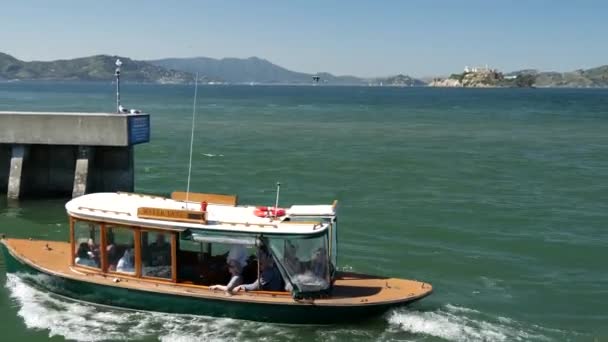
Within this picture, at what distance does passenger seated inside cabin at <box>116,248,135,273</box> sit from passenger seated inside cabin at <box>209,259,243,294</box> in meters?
1.75

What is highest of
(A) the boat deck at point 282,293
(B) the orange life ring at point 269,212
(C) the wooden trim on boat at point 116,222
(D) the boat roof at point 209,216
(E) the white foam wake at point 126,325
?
(B) the orange life ring at point 269,212

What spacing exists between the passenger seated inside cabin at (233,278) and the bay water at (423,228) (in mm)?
654

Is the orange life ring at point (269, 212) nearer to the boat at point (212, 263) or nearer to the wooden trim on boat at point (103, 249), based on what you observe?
the boat at point (212, 263)

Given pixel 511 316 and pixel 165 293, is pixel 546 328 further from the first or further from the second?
pixel 165 293

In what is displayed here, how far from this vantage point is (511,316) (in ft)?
51.9

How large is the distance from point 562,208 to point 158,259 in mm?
18291

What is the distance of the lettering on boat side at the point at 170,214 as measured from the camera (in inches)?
541

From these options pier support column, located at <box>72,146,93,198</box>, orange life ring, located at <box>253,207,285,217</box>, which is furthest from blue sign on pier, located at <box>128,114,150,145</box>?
orange life ring, located at <box>253,207,285,217</box>

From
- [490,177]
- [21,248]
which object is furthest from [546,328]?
[490,177]

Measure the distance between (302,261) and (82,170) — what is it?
1269 centimetres

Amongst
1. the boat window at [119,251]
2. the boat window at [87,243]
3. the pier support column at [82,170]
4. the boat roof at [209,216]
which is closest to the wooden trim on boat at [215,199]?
the boat roof at [209,216]

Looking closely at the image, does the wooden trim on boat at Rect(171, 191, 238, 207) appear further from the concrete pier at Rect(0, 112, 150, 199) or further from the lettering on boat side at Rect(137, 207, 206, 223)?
the concrete pier at Rect(0, 112, 150, 199)

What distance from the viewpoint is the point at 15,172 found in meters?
24.8

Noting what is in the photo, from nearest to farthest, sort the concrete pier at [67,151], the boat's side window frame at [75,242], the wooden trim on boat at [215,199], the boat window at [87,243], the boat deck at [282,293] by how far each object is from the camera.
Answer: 1. the boat deck at [282,293]
2. the boat's side window frame at [75,242]
3. the boat window at [87,243]
4. the wooden trim on boat at [215,199]
5. the concrete pier at [67,151]
